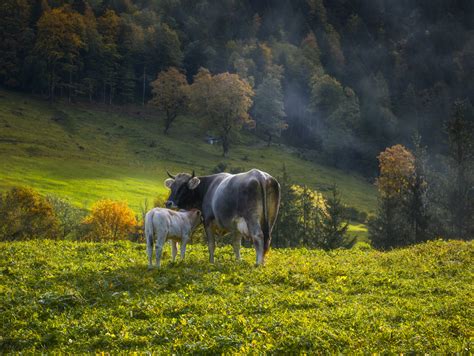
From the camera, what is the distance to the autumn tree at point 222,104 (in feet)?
377

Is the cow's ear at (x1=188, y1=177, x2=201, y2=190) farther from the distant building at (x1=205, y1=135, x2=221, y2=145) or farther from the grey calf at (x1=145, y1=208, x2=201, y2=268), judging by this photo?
the distant building at (x1=205, y1=135, x2=221, y2=145)

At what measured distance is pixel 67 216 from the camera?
64.4 meters

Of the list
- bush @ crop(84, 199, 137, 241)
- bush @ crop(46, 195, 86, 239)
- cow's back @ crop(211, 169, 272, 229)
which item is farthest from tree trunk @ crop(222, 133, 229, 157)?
cow's back @ crop(211, 169, 272, 229)

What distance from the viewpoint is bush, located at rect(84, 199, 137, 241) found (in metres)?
66.1

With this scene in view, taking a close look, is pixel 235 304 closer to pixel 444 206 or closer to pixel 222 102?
pixel 444 206

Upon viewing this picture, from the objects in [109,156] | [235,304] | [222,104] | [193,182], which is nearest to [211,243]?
[193,182]

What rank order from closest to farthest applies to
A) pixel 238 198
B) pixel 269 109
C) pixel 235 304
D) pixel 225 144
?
pixel 235 304 < pixel 238 198 < pixel 225 144 < pixel 269 109

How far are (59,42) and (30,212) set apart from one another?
253 ft

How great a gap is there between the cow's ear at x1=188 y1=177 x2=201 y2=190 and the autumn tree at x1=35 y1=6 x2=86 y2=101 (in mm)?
105203

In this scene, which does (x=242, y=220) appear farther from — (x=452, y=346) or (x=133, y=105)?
(x=133, y=105)

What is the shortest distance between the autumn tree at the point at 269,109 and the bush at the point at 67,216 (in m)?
74.0

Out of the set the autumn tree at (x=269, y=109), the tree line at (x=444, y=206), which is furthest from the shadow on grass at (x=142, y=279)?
the autumn tree at (x=269, y=109)

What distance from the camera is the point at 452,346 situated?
9961 millimetres

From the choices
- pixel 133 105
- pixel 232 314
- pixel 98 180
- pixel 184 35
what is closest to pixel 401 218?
pixel 98 180
